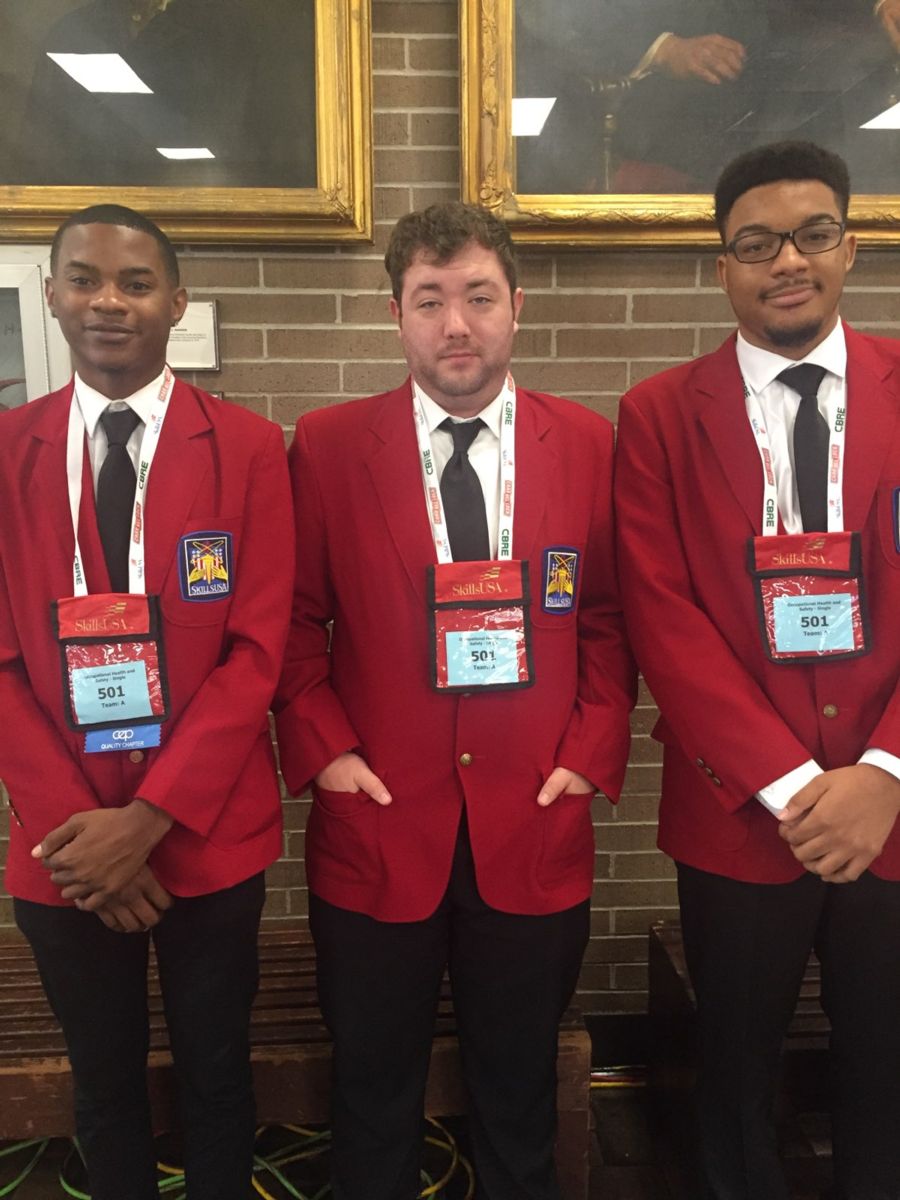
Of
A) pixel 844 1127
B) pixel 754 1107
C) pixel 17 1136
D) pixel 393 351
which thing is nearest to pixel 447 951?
pixel 754 1107

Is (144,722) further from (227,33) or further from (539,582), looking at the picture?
(227,33)

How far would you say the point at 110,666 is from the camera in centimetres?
134

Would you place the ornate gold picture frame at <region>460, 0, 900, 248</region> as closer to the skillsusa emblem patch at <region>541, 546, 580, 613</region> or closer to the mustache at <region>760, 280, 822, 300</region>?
the mustache at <region>760, 280, 822, 300</region>

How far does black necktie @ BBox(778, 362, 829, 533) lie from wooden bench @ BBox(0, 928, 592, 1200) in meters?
1.15

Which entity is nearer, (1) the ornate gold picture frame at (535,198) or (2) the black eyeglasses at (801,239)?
(2) the black eyeglasses at (801,239)

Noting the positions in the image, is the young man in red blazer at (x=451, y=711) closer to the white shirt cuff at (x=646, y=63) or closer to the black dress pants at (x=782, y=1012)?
the black dress pants at (x=782, y=1012)

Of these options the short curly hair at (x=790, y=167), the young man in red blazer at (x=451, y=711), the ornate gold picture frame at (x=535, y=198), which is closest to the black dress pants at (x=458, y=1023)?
the young man in red blazer at (x=451, y=711)

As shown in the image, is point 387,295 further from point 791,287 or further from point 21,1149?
point 21,1149

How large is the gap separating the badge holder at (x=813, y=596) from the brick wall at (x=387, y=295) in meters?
0.93

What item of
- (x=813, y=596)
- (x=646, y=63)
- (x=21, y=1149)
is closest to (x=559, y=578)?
(x=813, y=596)

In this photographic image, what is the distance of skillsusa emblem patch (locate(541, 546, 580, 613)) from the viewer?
1.46 m

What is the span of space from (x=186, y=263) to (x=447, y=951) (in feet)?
5.56

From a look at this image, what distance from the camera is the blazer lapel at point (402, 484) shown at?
1.44 m

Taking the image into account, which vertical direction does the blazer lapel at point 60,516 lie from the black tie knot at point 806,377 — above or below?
below
